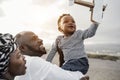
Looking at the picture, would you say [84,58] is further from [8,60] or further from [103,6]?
[8,60]

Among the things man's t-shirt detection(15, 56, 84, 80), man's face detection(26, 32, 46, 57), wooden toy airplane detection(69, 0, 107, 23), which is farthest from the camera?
wooden toy airplane detection(69, 0, 107, 23)

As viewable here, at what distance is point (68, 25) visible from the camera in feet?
14.5

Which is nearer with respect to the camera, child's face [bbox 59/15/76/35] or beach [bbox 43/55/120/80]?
child's face [bbox 59/15/76/35]

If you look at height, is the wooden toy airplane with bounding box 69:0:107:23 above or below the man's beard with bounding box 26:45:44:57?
above

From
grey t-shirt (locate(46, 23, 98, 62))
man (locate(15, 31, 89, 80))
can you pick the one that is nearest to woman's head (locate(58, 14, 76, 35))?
grey t-shirt (locate(46, 23, 98, 62))

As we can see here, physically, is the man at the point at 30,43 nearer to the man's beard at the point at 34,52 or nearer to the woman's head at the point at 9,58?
the man's beard at the point at 34,52

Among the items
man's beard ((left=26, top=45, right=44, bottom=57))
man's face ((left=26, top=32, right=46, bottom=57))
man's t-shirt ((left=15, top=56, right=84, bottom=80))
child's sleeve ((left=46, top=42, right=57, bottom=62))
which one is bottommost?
child's sleeve ((left=46, top=42, right=57, bottom=62))

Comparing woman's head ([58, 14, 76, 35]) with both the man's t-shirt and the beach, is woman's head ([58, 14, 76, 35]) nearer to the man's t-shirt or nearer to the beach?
the man's t-shirt

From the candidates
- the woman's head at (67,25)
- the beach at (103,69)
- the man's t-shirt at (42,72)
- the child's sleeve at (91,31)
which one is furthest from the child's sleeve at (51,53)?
the beach at (103,69)

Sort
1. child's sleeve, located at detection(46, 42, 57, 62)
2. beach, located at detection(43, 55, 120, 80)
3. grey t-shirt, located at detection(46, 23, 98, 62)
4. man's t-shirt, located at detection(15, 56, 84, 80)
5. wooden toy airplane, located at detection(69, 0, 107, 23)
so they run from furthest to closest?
beach, located at detection(43, 55, 120, 80) → child's sleeve, located at detection(46, 42, 57, 62) → grey t-shirt, located at detection(46, 23, 98, 62) → wooden toy airplane, located at detection(69, 0, 107, 23) → man's t-shirt, located at detection(15, 56, 84, 80)

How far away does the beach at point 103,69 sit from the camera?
26.3 ft

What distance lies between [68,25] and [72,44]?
274 mm

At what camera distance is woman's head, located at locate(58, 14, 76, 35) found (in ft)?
14.5

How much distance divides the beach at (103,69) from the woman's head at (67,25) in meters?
3.39
